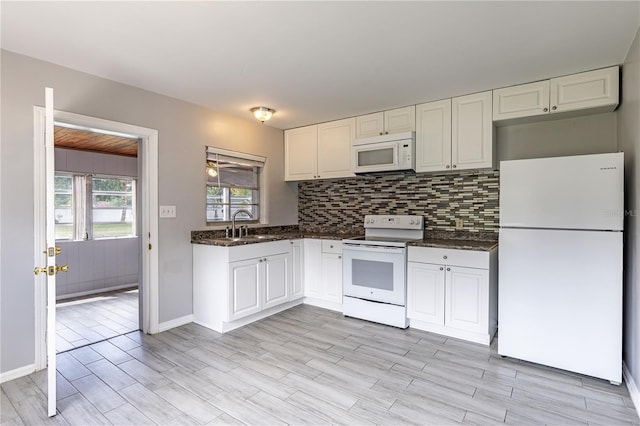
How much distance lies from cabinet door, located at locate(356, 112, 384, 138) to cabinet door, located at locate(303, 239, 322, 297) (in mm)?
1427

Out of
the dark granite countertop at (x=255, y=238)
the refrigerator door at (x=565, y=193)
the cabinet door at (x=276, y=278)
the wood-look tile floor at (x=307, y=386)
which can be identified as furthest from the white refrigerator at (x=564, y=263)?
the cabinet door at (x=276, y=278)

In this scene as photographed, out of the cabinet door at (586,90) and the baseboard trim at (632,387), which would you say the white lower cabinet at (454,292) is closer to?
the baseboard trim at (632,387)

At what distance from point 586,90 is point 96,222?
20.3 feet

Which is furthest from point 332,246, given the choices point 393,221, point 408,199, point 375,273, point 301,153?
point 301,153

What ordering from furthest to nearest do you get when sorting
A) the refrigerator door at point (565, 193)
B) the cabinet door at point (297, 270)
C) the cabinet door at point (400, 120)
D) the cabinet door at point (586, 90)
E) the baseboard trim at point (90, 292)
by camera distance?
1. the baseboard trim at point (90, 292)
2. the cabinet door at point (297, 270)
3. the cabinet door at point (400, 120)
4. the cabinet door at point (586, 90)
5. the refrigerator door at point (565, 193)

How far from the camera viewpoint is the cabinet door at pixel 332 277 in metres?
3.82

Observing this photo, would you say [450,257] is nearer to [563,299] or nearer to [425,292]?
[425,292]

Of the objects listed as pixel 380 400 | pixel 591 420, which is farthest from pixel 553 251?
pixel 380 400

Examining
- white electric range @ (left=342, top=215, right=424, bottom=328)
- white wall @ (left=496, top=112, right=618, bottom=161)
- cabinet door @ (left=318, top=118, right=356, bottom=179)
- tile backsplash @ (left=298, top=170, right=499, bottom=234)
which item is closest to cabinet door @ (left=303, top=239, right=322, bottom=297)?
white electric range @ (left=342, top=215, right=424, bottom=328)

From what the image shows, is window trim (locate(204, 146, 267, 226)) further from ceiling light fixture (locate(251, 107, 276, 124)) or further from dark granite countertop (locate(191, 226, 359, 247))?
ceiling light fixture (locate(251, 107, 276, 124))

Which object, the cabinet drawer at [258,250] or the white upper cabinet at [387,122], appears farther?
the white upper cabinet at [387,122]

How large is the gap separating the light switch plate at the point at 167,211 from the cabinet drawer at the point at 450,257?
2.45 metres

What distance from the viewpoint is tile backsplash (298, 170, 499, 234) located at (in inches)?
134

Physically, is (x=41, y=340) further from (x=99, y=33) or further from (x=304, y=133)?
(x=304, y=133)
